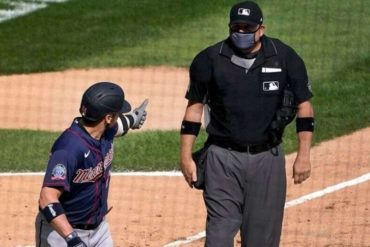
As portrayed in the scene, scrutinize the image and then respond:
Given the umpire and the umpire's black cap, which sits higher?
the umpire's black cap

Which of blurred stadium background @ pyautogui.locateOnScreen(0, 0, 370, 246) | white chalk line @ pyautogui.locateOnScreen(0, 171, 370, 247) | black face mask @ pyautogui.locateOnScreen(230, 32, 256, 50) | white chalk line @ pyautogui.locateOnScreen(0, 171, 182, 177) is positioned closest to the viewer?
black face mask @ pyautogui.locateOnScreen(230, 32, 256, 50)

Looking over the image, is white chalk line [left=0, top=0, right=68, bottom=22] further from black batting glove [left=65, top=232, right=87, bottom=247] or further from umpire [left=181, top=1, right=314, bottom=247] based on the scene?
black batting glove [left=65, top=232, right=87, bottom=247]

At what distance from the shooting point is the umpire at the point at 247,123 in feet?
27.2

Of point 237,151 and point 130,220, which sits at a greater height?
point 237,151

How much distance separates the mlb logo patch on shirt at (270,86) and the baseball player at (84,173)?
37.7 inches

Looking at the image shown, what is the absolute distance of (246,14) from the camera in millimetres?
8312

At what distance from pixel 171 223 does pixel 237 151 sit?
2965 millimetres

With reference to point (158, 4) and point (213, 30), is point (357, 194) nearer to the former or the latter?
point (213, 30)

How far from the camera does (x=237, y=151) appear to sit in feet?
27.5

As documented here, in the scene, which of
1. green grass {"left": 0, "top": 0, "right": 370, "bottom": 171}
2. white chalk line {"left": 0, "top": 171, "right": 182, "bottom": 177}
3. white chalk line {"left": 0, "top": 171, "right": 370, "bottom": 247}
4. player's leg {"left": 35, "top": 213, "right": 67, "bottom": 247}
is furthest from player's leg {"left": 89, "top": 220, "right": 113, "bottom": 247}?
green grass {"left": 0, "top": 0, "right": 370, "bottom": 171}

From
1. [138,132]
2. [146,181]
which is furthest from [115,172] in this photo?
[138,132]

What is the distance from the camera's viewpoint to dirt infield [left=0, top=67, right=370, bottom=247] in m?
10.8

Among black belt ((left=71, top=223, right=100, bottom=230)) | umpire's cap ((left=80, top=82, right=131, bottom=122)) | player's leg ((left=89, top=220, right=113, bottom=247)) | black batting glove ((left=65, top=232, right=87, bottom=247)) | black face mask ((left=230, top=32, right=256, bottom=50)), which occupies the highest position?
black face mask ((left=230, top=32, right=256, bottom=50))

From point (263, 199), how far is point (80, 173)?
4.29ft
